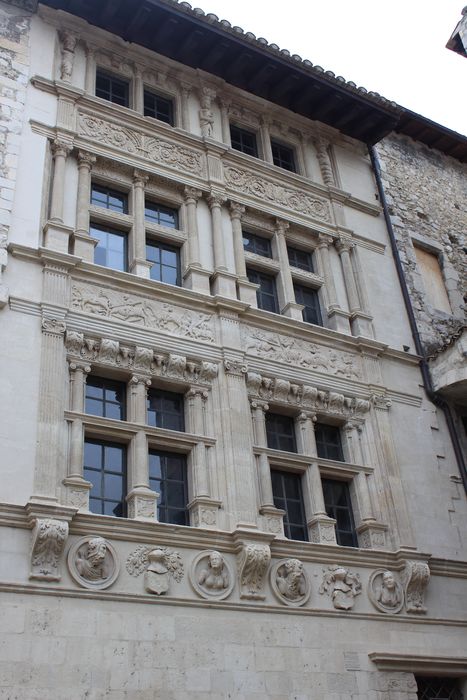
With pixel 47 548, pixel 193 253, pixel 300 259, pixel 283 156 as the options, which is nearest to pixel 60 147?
pixel 193 253

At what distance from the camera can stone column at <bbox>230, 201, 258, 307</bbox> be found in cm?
1388

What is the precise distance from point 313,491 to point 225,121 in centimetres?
783

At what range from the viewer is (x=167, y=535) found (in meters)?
10.6

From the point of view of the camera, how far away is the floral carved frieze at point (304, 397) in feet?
42.3

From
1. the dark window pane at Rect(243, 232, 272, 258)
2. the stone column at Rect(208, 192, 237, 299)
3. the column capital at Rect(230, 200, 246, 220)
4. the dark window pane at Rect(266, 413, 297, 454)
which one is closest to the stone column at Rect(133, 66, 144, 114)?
the stone column at Rect(208, 192, 237, 299)

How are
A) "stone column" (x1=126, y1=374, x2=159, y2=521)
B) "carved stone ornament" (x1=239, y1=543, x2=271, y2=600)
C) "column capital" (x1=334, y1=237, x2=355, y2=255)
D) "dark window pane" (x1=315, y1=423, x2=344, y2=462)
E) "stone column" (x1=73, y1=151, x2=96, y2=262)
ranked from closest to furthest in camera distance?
1. "stone column" (x1=126, y1=374, x2=159, y2=521)
2. "carved stone ornament" (x1=239, y1=543, x2=271, y2=600)
3. "stone column" (x1=73, y1=151, x2=96, y2=262)
4. "dark window pane" (x1=315, y1=423, x2=344, y2=462)
5. "column capital" (x1=334, y1=237, x2=355, y2=255)

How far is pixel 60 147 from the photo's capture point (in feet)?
43.8

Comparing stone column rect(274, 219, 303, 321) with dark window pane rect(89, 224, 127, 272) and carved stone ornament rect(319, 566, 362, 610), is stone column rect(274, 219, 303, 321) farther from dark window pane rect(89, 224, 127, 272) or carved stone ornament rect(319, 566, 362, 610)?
carved stone ornament rect(319, 566, 362, 610)

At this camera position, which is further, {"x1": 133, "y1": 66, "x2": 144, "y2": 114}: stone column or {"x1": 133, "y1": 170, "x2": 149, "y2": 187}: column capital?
{"x1": 133, "y1": 66, "x2": 144, "y2": 114}: stone column

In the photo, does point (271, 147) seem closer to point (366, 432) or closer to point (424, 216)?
point (424, 216)

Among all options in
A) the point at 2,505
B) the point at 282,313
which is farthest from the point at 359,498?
the point at 2,505

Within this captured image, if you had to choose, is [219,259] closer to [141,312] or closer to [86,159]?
[141,312]

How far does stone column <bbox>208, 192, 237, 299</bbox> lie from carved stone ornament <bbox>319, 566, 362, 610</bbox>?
4.79 meters

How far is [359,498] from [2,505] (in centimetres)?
588
